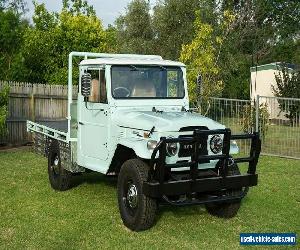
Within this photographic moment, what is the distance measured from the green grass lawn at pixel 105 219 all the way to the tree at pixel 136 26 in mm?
21956

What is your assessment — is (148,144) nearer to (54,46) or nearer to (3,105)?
(3,105)

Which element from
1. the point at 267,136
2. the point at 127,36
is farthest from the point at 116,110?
the point at 127,36

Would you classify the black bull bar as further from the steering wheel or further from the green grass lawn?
the steering wheel

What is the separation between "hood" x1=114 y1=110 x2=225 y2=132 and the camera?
21.5 feet

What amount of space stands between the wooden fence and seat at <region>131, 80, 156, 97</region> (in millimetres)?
8291

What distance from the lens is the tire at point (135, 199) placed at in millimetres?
6391

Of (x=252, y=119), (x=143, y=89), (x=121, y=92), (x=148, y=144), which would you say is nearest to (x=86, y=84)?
(x=121, y=92)

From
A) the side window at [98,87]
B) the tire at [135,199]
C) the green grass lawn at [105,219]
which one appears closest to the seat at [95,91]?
the side window at [98,87]

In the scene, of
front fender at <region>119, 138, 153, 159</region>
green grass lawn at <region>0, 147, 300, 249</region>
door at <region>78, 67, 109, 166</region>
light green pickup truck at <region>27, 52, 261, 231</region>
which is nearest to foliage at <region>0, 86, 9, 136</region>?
green grass lawn at <region>0, 147, 300, 249</region>

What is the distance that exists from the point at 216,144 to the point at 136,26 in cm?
2643

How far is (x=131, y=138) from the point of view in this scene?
6918 millimetres

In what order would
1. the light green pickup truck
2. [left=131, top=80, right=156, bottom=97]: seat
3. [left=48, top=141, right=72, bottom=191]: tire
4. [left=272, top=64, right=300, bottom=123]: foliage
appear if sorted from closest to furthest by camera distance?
the light green pickup truck, [left=131, top=80, right=156, bottom=97]: seat, [left=48, top=141, right=72, bottom=191]: tire, [left=272, top=64, right=300, bottom=123]: foliage

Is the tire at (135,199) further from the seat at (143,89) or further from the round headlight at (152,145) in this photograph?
the seat at (143,89)

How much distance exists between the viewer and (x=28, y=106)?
1639cm
